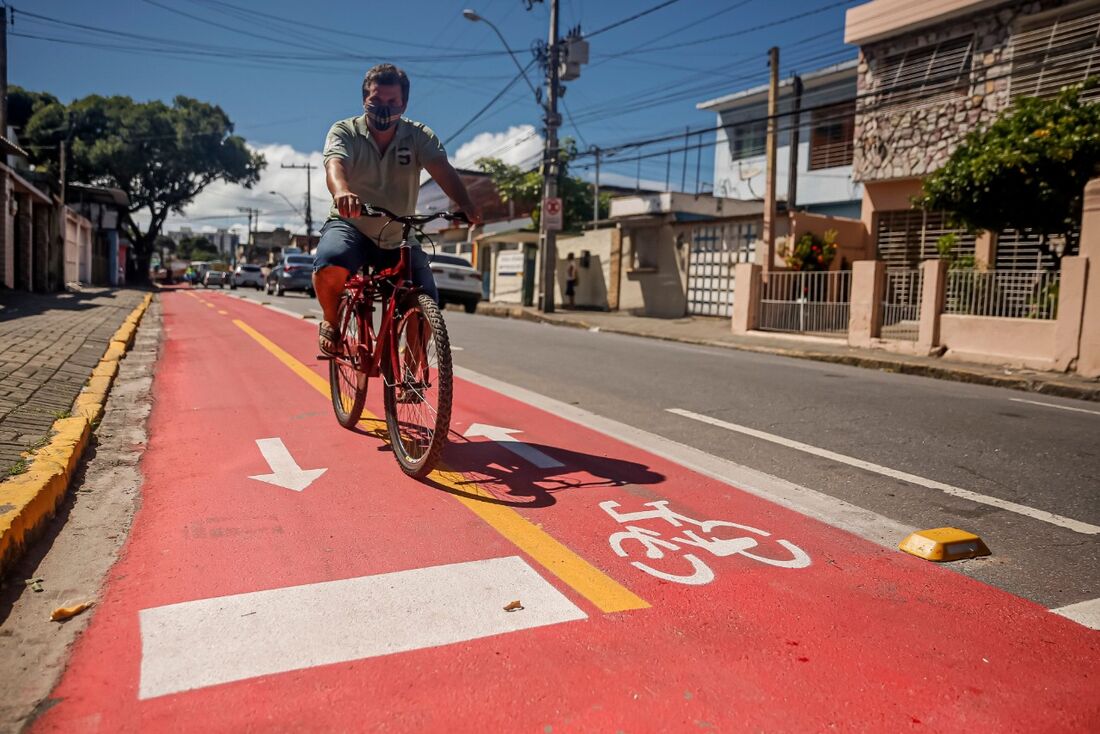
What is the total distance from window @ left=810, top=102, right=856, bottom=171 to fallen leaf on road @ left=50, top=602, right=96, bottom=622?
90.6 feet

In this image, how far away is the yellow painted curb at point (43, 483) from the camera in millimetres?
2927

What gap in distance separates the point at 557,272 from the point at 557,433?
23.8m

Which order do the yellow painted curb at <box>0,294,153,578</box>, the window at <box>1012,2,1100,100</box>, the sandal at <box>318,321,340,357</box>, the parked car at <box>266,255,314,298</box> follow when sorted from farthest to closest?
1. the parked car at <box>266,255,314,298</box>
2. the window at <box>1012,2,1100,100</box>
3. the sandal at <box>318,321,340,357</box>
4. the yellow painted curb at <box>0,294,153,578</box>

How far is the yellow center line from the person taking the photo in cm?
271

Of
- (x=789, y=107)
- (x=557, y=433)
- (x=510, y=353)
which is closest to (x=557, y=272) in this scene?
(x=789, y=107)

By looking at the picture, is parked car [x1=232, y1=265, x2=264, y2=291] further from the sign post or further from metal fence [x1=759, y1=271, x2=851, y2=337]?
metal fence [x1=759, y1=271, x2=851, y2=337]

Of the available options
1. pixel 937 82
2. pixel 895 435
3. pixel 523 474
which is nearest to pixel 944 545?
pixel 523 474

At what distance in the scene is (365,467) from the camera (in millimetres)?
4367

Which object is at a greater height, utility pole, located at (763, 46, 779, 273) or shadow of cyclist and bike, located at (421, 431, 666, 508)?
utility pole, located at (763, 46, 779, 273)

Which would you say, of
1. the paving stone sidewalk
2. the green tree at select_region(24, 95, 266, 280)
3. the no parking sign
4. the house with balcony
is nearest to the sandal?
the paving stone sidewalk

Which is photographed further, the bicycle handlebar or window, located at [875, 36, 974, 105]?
window, located at [875, 36, 974, 105]

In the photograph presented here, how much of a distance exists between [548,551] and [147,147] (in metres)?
49.2

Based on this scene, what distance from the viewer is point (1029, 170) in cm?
1238

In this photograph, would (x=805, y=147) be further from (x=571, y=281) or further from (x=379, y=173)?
(x=379, y=173)
